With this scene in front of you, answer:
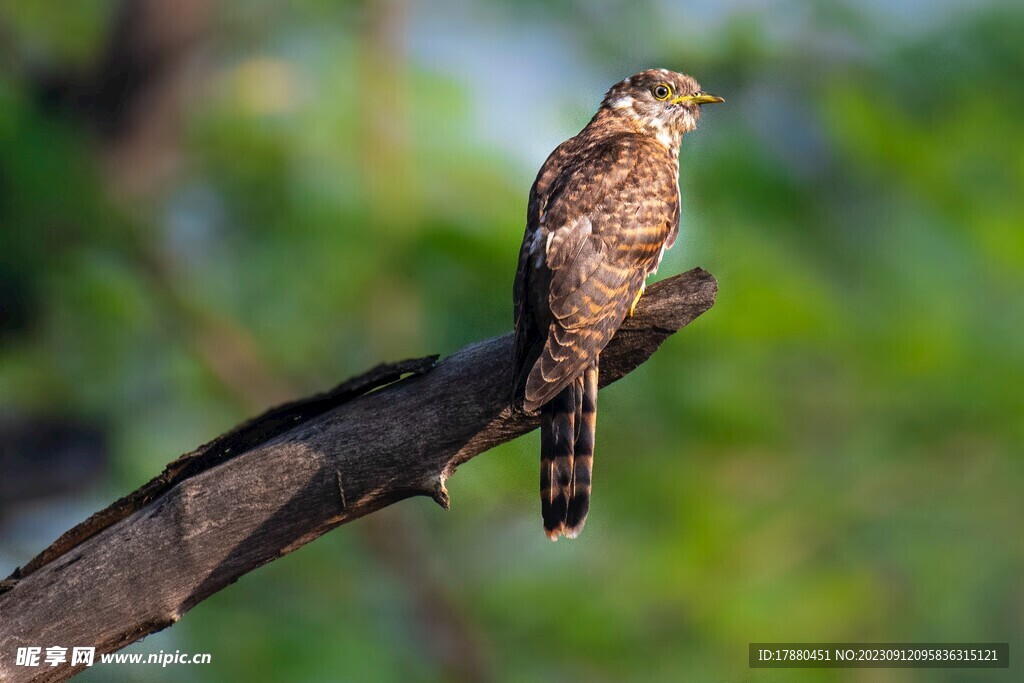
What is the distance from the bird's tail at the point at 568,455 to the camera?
3.69 metres

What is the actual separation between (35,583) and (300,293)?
4040 millimetres

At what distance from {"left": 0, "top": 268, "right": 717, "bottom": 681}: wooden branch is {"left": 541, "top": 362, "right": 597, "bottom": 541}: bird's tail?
0.28ft

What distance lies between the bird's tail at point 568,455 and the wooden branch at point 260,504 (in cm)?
9

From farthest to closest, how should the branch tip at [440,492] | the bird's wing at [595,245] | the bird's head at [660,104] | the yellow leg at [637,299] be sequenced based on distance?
the bird's head at [660,104], the yellow leg at [637,299], the bird's wing at [595,245], the branch tip at [440,492]

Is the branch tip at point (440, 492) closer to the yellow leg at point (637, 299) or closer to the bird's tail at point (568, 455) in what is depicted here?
the bird's tail at point (568, 455)

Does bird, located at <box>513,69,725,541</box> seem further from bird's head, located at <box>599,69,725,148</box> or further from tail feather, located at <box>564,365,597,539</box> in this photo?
bird's head, located at <box>599,69,725,148</box>

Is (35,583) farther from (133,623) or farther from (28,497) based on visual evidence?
(28,497)

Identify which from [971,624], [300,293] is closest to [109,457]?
[300,293]

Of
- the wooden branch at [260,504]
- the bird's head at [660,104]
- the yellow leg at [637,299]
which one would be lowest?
the wooden branch at [260,504]

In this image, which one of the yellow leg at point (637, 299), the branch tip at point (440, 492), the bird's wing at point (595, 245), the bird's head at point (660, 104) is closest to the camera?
the branch tip at point (440, 492)

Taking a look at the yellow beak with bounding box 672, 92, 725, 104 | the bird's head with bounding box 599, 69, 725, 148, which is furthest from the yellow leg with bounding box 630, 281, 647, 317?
the yellow beak with bounding box 672, 92, 725, 104

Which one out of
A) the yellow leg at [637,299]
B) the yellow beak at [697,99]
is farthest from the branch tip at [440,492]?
the yellow beak at [697,99]

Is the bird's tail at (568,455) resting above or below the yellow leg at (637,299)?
below

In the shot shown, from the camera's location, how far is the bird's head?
5.25m
